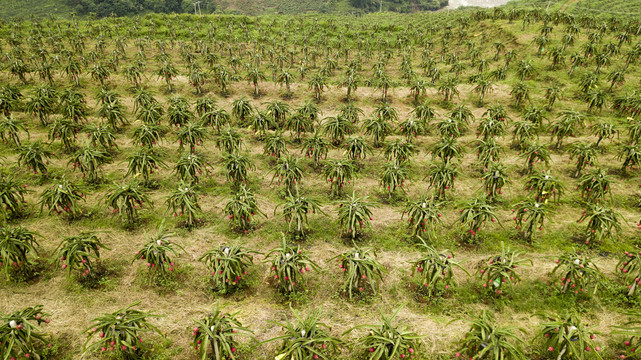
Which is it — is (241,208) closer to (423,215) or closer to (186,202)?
Answer: (186,202)

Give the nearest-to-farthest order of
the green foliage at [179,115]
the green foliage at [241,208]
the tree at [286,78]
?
the green foliage at [241,208] < the green foliage at [179,115] < the tree at [286,78]

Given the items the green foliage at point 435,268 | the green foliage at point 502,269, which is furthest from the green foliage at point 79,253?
the green foliage at point 502,269

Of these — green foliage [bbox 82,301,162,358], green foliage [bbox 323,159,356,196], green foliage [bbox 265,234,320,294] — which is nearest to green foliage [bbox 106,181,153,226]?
green foliage [bbox 82,301,162,358]

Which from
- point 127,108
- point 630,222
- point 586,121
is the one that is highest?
point 127,108

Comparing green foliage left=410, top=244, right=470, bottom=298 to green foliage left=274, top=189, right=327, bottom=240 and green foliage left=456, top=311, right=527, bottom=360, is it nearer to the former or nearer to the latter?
green foliage left=456, top=311, right=527, bottom=360

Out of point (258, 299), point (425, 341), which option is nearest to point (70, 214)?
point (258, 299)

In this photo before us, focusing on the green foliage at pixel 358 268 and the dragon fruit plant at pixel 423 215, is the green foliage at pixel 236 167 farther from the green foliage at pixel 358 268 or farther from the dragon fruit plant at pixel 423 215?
the dragon fruit plant at pixel 423 215

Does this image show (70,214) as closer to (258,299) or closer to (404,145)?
(258,299)

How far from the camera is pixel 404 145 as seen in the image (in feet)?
33.1

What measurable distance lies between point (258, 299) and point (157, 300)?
2.17m

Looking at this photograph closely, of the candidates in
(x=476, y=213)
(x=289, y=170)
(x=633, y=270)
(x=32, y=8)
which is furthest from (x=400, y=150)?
(x=32, y=8)

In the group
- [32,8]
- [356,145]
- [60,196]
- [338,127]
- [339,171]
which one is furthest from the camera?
[32,8]

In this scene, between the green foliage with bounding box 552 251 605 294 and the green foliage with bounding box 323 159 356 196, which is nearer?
the green foliage with bounding box 552 251 605 294

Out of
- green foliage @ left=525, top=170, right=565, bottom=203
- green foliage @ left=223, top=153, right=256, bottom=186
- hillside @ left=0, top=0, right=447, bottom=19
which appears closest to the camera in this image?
green foliage @ left=525, top=170, right=565, bottom=203
